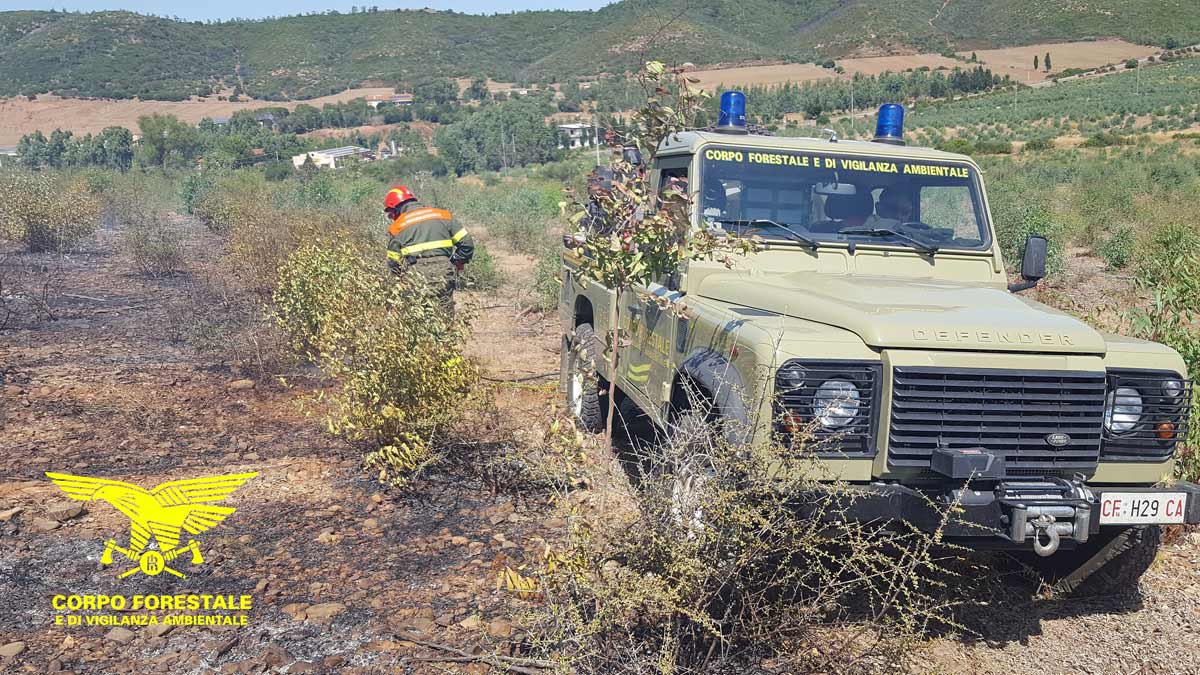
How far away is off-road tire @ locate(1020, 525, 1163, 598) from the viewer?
389 cm

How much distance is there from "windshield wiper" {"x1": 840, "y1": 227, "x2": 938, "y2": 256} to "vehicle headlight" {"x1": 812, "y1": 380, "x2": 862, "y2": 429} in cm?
172

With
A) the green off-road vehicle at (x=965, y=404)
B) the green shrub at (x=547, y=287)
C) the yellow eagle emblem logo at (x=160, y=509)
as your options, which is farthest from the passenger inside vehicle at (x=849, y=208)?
→ the green shrub at (x=547, y=287)

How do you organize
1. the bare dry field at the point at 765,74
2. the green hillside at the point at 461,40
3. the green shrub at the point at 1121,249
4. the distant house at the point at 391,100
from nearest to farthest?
the green shrub at the point at 1121,249 → the bare dry field at the point at 765,74 → the green hillside at the point at 461,40 → the distant house at the point at 391,100

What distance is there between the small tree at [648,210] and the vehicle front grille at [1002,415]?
98cm

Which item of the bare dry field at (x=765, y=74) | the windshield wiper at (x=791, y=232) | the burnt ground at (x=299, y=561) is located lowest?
the burnt ground at (x=299, y=561)

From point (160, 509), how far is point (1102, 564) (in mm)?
4610

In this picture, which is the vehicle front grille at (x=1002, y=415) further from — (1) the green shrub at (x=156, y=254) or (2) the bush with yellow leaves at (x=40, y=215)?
(2) the bush with yellow leaves at (x=40, y=215)

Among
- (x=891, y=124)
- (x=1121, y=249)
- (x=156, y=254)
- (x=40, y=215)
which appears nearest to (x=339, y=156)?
(x=40, y=215)

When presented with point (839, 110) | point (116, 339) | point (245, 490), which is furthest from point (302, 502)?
point (839, 110)

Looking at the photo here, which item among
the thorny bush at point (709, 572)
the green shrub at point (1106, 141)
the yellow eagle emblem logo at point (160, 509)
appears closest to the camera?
the thorny bush at point (709, 572)

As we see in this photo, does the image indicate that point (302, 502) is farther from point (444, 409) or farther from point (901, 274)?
point (901, 274)

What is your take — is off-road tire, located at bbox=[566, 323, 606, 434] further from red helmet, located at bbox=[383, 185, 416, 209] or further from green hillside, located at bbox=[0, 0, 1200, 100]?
green hillside, located at bbox=[0, 0, 1200, 100]

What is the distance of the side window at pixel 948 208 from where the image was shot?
5059mm

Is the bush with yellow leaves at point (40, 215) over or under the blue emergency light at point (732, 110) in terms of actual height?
under
